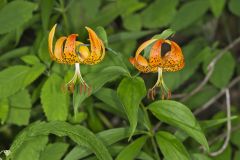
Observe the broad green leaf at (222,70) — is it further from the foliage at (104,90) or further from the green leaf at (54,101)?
the green leaf at (54,101)

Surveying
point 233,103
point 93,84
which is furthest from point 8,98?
point 233,103

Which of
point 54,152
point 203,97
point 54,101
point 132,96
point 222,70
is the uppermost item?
point 132,96

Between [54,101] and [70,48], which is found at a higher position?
[70,48]

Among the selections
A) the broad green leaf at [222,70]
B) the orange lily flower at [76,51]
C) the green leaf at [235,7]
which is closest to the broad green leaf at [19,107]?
the orange lily flower at [76,51]

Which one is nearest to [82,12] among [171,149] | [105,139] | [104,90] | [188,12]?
[188,12]

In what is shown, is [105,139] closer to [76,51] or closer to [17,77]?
[76,51]

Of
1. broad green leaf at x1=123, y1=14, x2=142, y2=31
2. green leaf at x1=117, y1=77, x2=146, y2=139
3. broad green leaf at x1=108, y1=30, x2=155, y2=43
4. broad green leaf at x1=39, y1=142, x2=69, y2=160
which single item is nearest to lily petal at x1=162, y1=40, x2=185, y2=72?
green leaf at x1=117, y1=77, x2=146, y2=139
